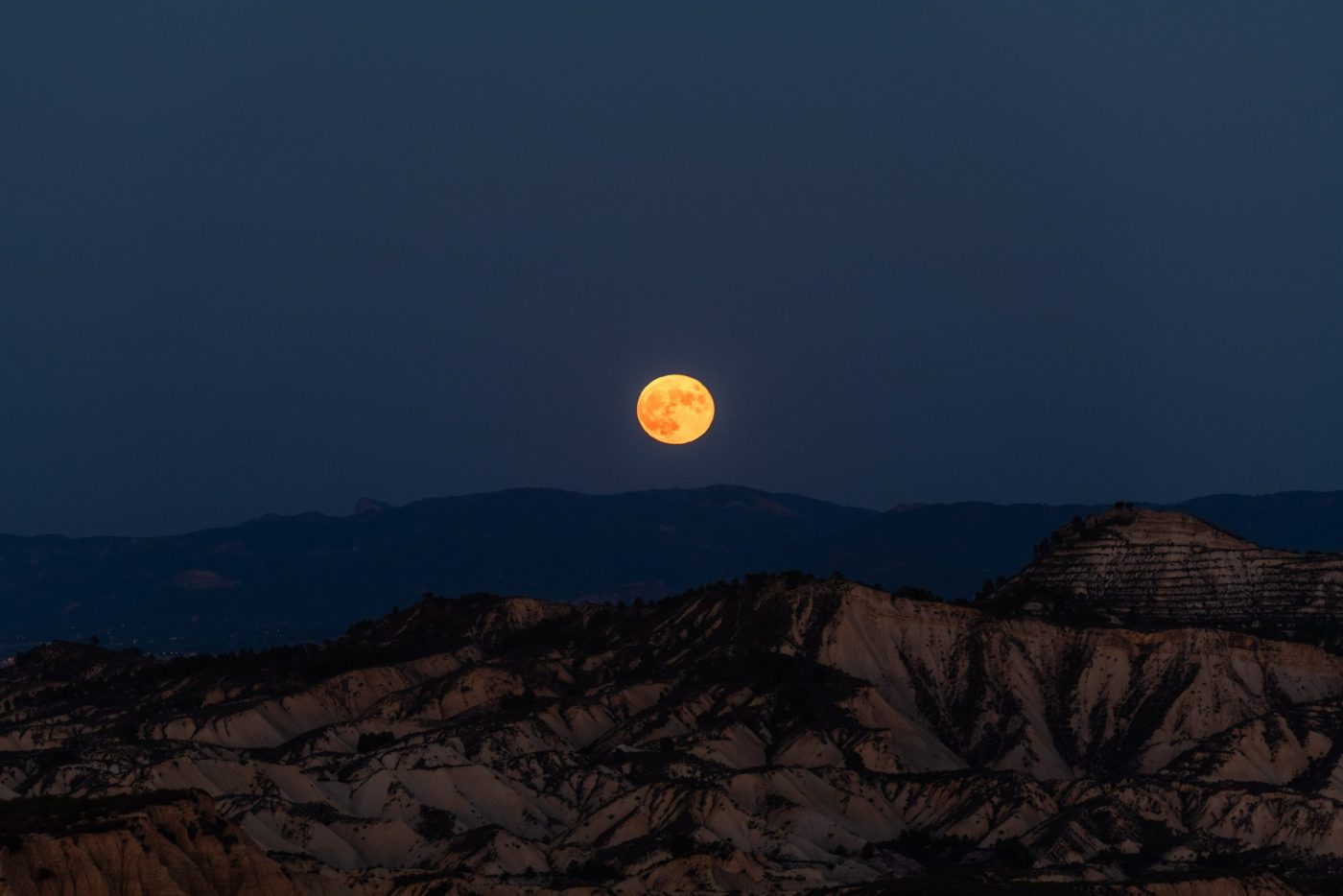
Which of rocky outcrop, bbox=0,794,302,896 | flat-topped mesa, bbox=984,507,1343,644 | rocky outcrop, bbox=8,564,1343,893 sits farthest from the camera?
flat-topped mesa, bbox=984,507,1343,644

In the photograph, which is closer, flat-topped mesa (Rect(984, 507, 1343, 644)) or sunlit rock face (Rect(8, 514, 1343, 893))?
sunlit rock face (Rect(8, 514, 1343, 893))

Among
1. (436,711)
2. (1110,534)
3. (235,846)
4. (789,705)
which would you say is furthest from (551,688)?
(235,846)

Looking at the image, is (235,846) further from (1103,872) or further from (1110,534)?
(1110,534)

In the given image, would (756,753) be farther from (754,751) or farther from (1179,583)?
(1179,583)

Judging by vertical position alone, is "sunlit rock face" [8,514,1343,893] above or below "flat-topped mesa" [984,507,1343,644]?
below

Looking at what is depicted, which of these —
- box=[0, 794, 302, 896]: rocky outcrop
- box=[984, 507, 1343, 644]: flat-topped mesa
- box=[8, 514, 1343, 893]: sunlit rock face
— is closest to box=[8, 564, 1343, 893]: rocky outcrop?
box=[8, 514, 1343, 893]: sunlit rock face

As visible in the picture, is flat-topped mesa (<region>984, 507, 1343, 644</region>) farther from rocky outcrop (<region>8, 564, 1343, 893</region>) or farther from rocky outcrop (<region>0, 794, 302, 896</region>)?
rocky outcrop (<region>0, 794, 302, 896</region>)
